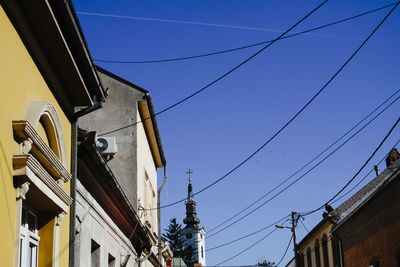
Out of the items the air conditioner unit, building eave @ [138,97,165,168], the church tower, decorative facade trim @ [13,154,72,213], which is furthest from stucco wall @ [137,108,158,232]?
the church tower

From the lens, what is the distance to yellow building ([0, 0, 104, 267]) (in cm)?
636

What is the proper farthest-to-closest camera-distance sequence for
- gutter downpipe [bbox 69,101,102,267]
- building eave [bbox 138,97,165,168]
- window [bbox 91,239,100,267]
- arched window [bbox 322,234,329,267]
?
arched window [bbox 322,234,329,267]
building eave [bbox 138,97,165,168]
window [bbox 91,239,100,267]
gutter downpipe [bbox 69,101,102,267]

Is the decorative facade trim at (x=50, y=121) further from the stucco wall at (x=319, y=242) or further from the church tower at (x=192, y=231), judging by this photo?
the church tower at (x=192, y=231)

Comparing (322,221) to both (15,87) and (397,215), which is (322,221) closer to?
(397,215)

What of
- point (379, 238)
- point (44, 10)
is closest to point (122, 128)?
point (379, 238)

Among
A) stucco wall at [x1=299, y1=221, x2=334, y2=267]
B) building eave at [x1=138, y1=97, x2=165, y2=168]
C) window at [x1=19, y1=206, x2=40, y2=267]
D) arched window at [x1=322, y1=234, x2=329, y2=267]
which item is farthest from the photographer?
arched window at [x1=322, y1=234, x2=329, y2=267]

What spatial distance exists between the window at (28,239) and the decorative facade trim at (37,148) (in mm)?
580

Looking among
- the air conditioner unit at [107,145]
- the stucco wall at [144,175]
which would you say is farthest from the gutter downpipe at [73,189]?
the stucco wall at [144,175]

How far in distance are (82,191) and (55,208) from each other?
2.88m

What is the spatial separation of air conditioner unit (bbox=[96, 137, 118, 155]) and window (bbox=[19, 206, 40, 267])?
10832 mm

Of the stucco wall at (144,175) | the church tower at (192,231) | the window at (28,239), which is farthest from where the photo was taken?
the church tower at (192,231)

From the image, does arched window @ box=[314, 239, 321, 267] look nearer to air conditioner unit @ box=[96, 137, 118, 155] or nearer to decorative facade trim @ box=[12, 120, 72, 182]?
air conditioner unit @ box=[96, 137, 118, 155]

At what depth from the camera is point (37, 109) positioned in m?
7.23

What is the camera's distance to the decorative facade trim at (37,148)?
6.57m
